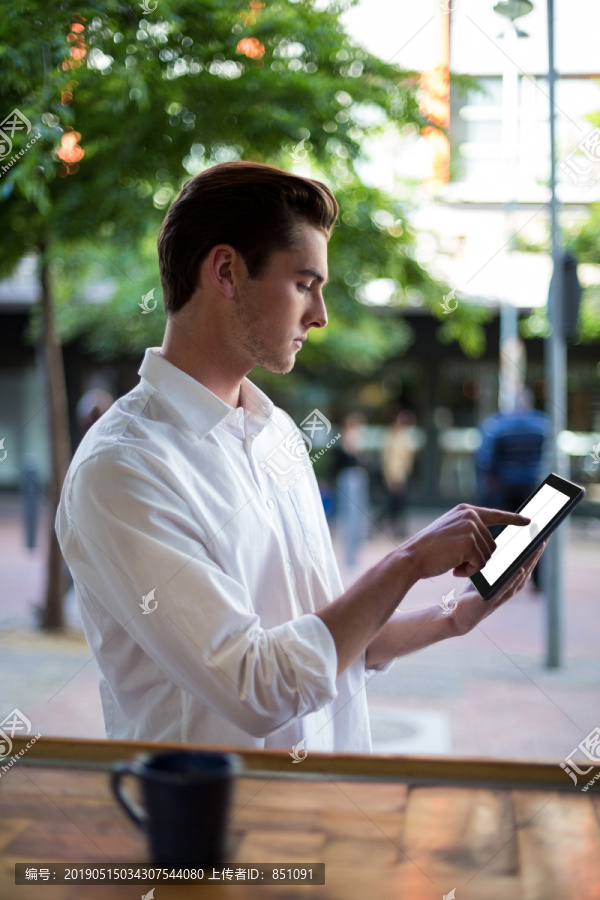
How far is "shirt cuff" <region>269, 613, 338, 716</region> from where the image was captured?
112 centimetres

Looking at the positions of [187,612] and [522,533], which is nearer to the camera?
[187,612]

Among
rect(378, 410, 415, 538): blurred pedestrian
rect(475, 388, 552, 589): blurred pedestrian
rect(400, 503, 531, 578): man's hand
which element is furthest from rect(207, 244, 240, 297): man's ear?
rect(378, 410, 415, 538): blurred pedestrian

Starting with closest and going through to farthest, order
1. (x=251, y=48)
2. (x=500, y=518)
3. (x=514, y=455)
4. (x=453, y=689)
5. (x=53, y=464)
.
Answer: (x=500, y=518)
(x=251, y=48)
(x=453, y=689)
(x=53, y=464)
(x=514, y=455)

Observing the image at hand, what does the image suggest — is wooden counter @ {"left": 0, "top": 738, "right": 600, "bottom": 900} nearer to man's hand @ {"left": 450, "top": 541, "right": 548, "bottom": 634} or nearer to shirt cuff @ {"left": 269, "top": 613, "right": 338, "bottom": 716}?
shirt cuff @ {"left": 269, "top": 613, "right": 338, "bottom": 716}

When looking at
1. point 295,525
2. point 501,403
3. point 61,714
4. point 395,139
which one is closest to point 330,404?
point 501,403

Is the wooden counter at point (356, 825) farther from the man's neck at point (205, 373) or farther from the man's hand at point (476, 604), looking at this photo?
the man's neck at point (205, 373)

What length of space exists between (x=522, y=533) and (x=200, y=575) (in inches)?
18.5

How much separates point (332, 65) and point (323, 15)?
258mm

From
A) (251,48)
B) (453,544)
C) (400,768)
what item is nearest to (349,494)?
(251,48)

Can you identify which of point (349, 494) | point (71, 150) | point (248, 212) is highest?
point (71, 150)

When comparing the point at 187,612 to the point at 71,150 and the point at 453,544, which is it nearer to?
the point at 453,544

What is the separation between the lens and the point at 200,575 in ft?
3.76

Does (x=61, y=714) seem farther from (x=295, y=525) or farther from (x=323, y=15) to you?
(x=323, y=15)

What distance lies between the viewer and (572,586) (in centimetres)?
858
